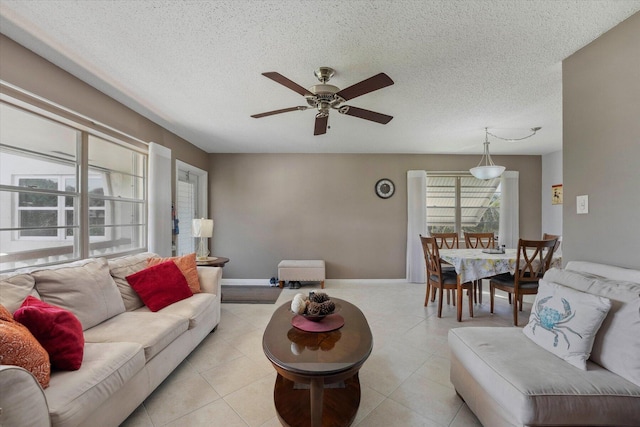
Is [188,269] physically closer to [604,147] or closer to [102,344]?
[102,344]

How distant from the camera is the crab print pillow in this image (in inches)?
52.8

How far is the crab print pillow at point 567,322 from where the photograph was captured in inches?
52.8

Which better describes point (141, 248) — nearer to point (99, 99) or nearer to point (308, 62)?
point (99, 99)

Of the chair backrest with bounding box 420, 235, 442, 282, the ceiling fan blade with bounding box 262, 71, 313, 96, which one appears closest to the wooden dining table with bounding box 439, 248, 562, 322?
the chair backrest with bounding box 420, 235, 442, 282

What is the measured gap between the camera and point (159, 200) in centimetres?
314

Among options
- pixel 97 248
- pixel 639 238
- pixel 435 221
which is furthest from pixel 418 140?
pixel 97 248

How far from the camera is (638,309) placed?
1264 mm

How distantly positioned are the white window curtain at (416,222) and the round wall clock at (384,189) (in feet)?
1.00

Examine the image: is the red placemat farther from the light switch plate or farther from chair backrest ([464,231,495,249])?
chair backrest ([464,231,495,249])

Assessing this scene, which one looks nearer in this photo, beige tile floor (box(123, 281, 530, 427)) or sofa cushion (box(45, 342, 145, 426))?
sofa cushion (box(45, 342, 145, 426))

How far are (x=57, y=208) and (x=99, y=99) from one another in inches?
41.7

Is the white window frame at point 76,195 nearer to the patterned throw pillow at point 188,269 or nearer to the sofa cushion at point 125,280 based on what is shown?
the sofa cushion at point 125,280

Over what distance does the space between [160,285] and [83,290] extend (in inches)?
22.3

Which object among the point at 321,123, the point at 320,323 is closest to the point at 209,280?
the point at 320,323
